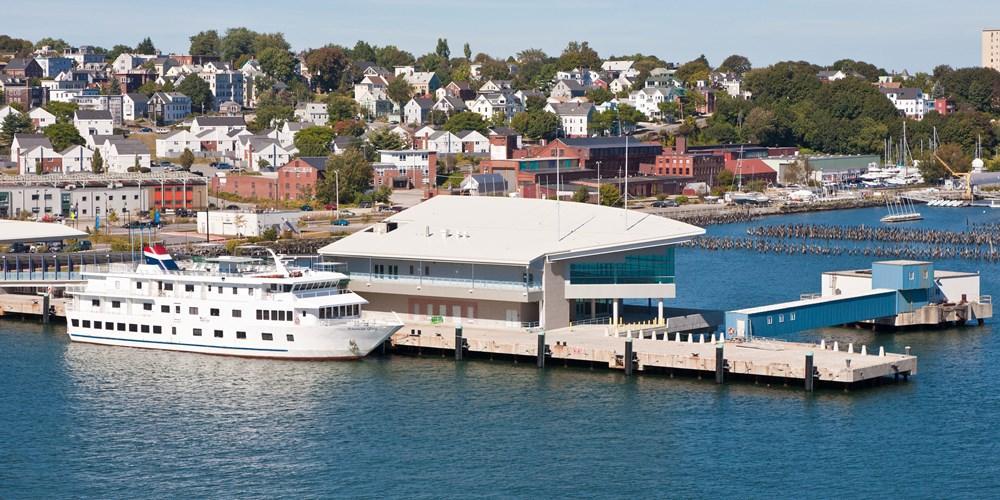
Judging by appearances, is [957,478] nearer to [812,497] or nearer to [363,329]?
[812,497]

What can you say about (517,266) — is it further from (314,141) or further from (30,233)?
(314,141)

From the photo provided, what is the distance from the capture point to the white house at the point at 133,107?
592 ft

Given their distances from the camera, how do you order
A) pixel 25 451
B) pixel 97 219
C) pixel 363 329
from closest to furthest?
pixel 25 451 < pixel 363 329 < pixel 97 219

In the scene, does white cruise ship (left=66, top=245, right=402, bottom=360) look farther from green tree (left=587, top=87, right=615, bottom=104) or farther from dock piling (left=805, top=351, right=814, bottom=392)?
green tree (left=587, top=87, right=615, bottom=104)

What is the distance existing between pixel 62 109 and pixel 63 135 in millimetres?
20102

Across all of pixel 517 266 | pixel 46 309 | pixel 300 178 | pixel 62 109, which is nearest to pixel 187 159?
pixel 300 178

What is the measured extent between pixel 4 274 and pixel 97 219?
32.5 m

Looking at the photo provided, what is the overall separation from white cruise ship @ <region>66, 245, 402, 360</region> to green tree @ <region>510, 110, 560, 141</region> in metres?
106

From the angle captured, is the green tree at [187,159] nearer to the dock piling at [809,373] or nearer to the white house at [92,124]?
the white house at [92,124]

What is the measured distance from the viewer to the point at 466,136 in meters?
160

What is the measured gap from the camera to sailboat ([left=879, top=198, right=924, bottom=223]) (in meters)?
124

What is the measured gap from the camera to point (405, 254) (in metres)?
62.8

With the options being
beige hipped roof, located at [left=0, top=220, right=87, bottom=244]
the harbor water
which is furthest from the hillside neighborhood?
the harbor water

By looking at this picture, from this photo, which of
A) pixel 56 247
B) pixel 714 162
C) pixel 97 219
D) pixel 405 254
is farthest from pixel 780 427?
pixel 714 162
